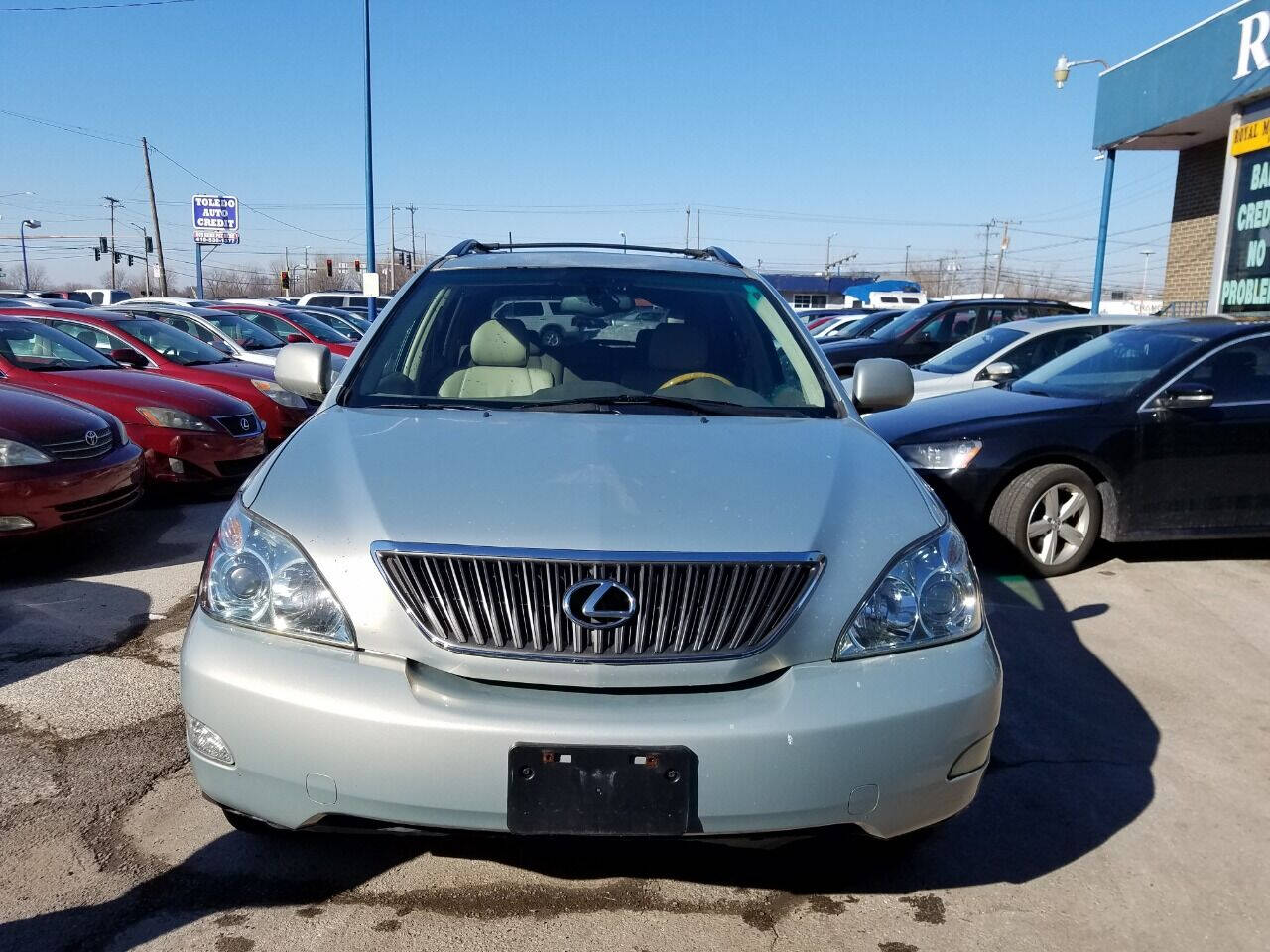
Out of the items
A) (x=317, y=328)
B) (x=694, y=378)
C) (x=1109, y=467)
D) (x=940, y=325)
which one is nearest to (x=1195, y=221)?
(x=940, y=325)

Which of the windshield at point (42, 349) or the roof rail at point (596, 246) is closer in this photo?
the roof rail at point (596, 246)

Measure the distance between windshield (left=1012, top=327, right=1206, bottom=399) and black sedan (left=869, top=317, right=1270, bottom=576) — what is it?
0.54 ft

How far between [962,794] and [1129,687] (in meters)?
2.23

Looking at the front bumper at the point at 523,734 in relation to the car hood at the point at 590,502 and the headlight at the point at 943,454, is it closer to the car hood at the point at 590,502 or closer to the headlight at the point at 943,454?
the car hood at the point at 590,502

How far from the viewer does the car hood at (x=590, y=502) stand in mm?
2193

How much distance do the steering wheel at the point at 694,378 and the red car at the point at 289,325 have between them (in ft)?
39.9

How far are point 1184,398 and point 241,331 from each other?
11124mm

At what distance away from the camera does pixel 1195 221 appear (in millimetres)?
17516

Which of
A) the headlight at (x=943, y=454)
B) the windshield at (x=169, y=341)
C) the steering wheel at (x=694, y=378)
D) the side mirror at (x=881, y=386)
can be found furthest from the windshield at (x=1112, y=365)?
the windshield at (x=169, y=341)

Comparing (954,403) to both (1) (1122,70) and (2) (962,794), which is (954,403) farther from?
(1) (1122,70)

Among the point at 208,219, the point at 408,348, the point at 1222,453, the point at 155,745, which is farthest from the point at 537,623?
the point at 208,219

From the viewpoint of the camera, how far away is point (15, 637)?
14.5 ft

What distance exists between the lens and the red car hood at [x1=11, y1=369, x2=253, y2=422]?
23.9 feet

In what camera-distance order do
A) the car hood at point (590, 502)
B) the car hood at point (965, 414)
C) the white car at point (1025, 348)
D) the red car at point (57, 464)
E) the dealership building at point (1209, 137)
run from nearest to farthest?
the car hood at point (590, 502)
the red car at point (57, 464)
the car hood at point (965, 414)
the white car at point (1025, 348)
the dealership building at point (1209, 137)
